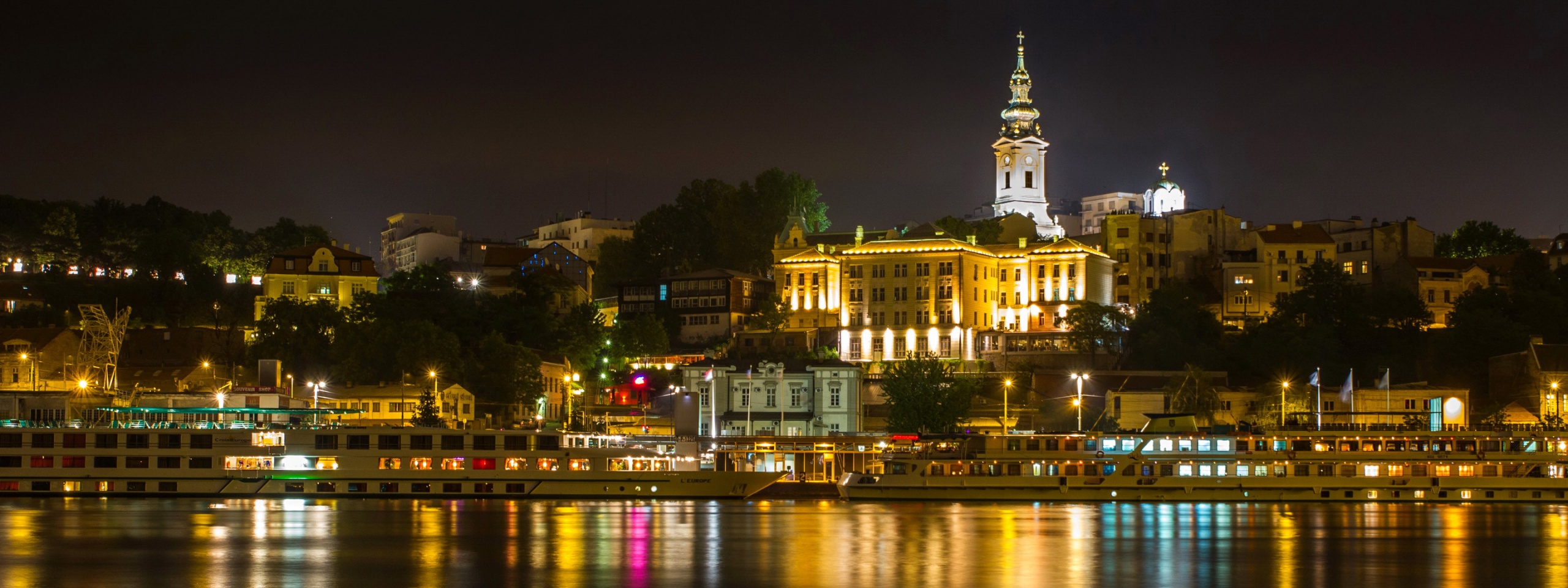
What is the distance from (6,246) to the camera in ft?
422

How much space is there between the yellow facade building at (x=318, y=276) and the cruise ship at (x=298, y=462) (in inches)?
1923

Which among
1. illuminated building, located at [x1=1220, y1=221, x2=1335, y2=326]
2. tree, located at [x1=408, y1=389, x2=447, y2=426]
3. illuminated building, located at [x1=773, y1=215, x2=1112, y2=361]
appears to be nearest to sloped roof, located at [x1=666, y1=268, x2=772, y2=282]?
illuminated building, located at [x1=773, y1=215, x2=1112, y2=361]

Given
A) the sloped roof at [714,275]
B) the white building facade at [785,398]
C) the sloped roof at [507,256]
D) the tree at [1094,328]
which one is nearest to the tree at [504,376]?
the white building facade at [785,398]

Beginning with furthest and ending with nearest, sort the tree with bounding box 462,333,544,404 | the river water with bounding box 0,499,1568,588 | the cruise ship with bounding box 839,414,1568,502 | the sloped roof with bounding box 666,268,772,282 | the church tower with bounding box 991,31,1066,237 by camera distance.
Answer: the church tower with bounding box 991,31,1066,237 < the sloped roof with bounding box 666,268,772,282 < the tree with bounding box 462,333,544,404 < the cruise ship with bounding box 839,414,1568,502 < the river water with bounding box 0,499,1568,588

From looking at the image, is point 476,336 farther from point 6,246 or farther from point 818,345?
point 6,246

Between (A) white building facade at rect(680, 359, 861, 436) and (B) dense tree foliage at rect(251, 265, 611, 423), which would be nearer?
(A) white building facade at rect(680, 359, 861, 436)

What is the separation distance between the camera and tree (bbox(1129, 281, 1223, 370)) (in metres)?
102

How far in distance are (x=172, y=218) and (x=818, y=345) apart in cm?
5642

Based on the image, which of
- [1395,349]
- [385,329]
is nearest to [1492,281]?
[1395,349]

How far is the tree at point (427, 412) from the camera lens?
75.7 meters

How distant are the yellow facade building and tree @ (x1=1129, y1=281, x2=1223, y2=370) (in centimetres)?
5505

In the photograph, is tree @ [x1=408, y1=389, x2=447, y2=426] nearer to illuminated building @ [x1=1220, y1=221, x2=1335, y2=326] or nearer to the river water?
the river water

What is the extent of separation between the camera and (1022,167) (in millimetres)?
144875

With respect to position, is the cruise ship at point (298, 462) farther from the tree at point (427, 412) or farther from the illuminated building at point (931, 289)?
the illuminated building at point (931, 289)
